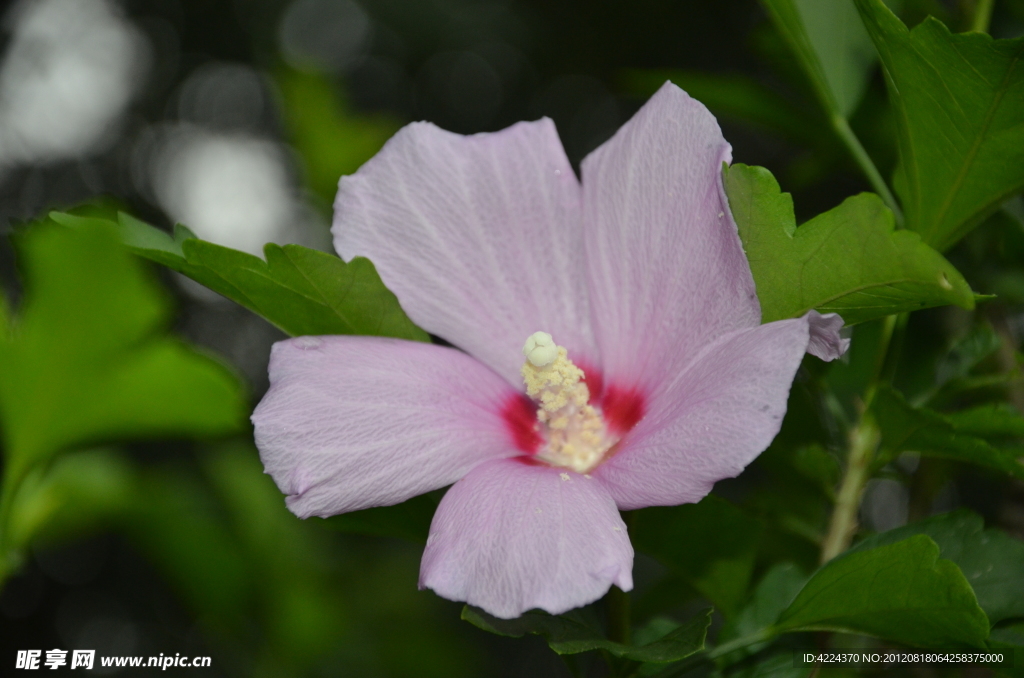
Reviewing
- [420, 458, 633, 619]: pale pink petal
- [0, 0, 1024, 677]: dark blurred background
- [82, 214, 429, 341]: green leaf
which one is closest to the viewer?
[420, 458, 633, 619]: pale pink petal

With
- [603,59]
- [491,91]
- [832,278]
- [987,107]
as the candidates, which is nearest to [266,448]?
[832,278]

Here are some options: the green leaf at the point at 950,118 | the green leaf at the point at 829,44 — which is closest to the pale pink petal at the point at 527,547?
the green leaf at the point at 950,118

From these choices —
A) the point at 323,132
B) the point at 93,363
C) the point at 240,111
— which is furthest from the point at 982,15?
the point at 240,111

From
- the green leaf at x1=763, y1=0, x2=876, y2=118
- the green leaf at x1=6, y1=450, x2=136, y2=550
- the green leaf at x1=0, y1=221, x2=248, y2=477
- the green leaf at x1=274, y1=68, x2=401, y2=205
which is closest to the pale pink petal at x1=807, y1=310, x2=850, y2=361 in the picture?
the green leaf at x1=763, y1=0, x2=876, y2=118

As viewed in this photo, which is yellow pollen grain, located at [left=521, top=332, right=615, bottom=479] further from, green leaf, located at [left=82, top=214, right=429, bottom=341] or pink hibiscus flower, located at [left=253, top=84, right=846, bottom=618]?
green leaf, located at [left=82, top=214, right=429, bottom=341]

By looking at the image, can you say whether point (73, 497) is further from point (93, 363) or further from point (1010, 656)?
point (1010, 656)

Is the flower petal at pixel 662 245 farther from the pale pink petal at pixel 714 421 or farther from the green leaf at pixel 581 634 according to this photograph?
the green leaf at pixel 581 634

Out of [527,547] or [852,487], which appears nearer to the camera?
[527,547]
